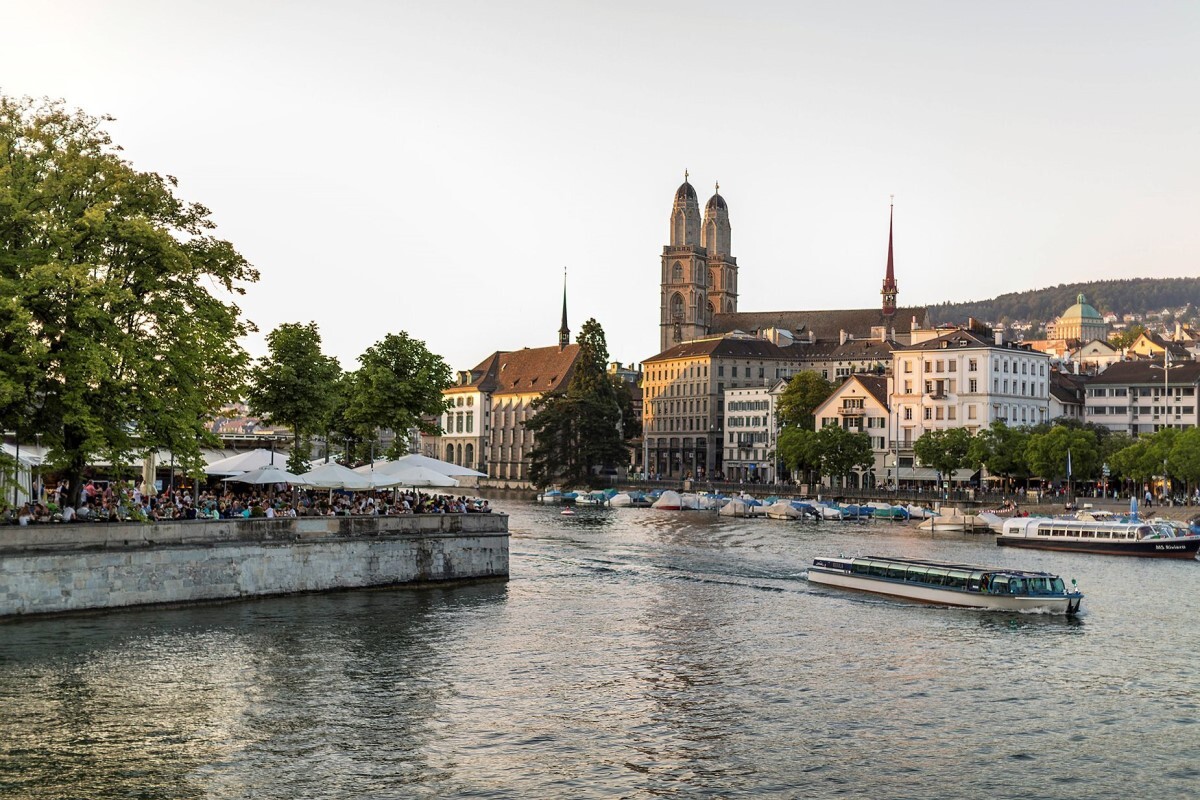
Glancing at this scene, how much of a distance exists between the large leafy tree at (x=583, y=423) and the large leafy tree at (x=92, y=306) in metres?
105

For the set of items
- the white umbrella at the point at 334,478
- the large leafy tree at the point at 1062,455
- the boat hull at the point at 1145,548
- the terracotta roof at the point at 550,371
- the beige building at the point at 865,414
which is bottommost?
the boat hull at the point at 1145,548

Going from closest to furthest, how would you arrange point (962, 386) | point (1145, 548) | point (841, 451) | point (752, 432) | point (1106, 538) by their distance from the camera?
1. point (1145, 548)
2. point (1106, 538)
3. point (841, 451)
4. point (962, 386)
5. point (752, 432)

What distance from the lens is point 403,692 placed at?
100 feet

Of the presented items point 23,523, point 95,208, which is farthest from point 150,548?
point 95,208

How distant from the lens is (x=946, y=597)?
50156mm

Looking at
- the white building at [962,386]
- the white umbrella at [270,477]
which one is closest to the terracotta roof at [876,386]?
the white building at [962,386]

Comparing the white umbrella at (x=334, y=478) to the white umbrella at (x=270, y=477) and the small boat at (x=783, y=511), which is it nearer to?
the white umbrella at (x=270, y=477)

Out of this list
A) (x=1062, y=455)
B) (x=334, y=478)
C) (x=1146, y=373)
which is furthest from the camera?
(x=1146, y=373)

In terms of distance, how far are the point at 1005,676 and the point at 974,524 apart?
65.8 m

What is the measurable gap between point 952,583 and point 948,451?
8114cm

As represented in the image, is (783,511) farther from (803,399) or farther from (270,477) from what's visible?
(270,477)

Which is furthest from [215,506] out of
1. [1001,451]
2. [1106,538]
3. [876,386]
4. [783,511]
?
[876,386]

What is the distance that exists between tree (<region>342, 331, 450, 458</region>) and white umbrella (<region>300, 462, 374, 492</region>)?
30.7ft

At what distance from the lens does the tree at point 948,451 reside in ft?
420
